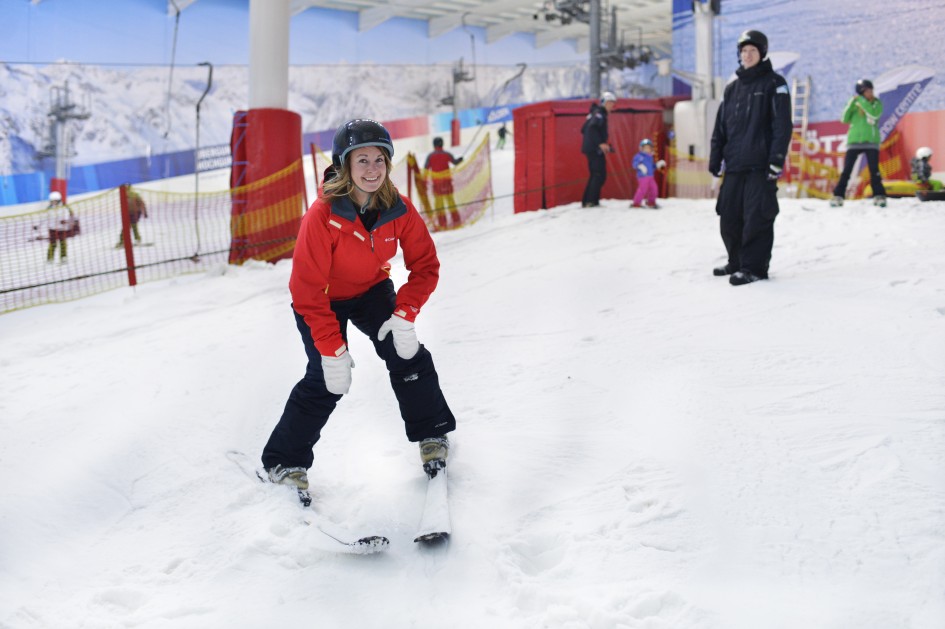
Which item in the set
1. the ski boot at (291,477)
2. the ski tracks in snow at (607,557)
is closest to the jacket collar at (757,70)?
the ski tracks in snow at (607,557)

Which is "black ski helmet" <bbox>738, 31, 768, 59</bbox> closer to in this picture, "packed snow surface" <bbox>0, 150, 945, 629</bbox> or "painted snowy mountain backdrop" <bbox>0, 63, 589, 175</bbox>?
"packed snow surface" <bbox>0, 150, 945, 629</bbox>

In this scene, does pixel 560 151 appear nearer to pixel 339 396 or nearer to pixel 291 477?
Answer: pixel 339 396

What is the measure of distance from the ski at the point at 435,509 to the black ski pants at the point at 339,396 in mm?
162

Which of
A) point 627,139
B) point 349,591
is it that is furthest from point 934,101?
point 349,591

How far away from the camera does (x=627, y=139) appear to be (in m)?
13.3

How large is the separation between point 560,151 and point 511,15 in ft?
70.4

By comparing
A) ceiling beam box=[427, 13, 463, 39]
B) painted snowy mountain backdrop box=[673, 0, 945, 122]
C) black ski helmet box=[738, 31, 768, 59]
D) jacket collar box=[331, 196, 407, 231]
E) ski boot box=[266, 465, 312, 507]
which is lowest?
ski boot box=[266, 465, 312, 507]

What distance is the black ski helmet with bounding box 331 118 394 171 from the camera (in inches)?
100

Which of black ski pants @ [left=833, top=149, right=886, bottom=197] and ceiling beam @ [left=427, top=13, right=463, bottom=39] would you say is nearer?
black ski pants @ [left=833, top=149, right=886, bottom=197]

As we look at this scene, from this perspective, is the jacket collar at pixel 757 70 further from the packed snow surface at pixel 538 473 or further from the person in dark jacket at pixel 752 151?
the packed snow surface at pixel 538 473

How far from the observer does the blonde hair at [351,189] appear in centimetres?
256

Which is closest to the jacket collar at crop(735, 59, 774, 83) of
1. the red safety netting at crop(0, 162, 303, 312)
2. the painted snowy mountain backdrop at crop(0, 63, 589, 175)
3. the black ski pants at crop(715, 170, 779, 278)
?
the black ski pants at crop(715, 170, 779, 278)

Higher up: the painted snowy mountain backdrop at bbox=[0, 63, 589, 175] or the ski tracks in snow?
the painted snowy mountain backdrop at bbox=[0, 63, 589, 175]

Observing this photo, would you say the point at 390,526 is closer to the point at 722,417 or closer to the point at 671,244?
the point at 722,417
